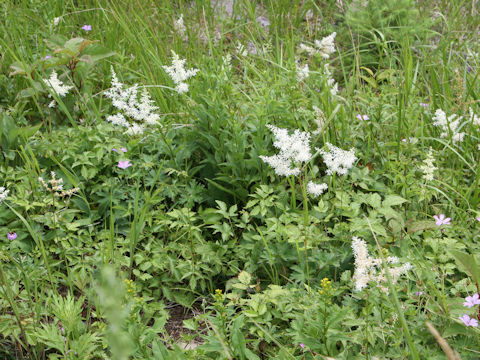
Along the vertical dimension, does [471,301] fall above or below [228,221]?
above

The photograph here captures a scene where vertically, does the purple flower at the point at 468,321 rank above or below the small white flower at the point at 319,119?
below

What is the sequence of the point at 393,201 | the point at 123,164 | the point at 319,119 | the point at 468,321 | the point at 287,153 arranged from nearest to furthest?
the point at 468,321 → the point at 287,153 → the point at 393,201 → the point at 123,164 → the point at 319,119

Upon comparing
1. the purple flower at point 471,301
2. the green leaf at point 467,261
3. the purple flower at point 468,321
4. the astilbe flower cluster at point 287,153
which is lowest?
the purple flower at point 468,321

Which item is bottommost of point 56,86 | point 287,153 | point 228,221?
point 228,221

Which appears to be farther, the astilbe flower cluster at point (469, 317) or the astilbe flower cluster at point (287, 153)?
the astilbe flower cluster at point (287, 153)

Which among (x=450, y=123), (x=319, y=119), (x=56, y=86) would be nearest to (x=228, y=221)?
(x=319, y=119)

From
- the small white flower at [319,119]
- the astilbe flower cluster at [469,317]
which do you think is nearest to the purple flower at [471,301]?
the astilbe flower cluster at [469,317]

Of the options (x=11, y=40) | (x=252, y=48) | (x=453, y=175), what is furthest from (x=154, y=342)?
(x=252, y=48)

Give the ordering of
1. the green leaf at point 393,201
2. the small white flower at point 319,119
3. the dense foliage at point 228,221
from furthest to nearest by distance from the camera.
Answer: the small white flower at point 319,119, the green leaf at point 393,201, the dense foliage at point 228,221

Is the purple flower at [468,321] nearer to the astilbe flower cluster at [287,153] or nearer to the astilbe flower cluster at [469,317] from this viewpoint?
the astilbe flower cluster at [469,317]

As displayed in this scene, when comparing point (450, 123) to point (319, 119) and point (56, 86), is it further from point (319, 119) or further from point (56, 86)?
point (56, 86)

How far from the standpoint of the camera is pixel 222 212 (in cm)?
203

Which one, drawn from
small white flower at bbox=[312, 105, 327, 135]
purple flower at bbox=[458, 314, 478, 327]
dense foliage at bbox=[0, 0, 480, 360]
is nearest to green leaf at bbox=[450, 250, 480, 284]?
dense foliage at bbox=[0, 0, 480, 360]

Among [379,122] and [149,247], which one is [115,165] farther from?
[379,122]
